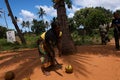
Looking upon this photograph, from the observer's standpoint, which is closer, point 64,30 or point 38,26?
point 64,30

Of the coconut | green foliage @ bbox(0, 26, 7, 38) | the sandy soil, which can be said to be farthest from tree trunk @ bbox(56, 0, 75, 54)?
green foliage @ bbox(0, 26, 7, 38)

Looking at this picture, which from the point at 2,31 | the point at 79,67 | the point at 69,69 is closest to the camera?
the point at 69,69

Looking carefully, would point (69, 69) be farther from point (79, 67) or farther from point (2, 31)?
point (2, 31)

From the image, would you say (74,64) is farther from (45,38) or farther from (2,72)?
(2,72)

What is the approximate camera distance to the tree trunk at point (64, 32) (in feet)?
30.3

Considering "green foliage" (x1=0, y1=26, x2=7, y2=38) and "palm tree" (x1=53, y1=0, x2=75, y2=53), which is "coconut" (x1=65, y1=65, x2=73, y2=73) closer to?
"palm tree" (x1=53, y1=0, x2=75, y2=53)

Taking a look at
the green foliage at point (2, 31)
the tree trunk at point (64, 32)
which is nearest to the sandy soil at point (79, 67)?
the tree trunk at point (64, 32)

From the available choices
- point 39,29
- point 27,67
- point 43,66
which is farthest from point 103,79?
point 39,29

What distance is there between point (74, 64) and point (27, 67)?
4.66 ft

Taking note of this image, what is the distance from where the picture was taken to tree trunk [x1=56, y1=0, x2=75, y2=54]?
9.22 m

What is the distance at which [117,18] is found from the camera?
987 cm

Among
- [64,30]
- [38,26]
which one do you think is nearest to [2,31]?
[38,26]

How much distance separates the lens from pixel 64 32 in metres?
9.48

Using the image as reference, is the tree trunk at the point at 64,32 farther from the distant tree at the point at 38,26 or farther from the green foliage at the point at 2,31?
the distant tree at the point at 38,26
